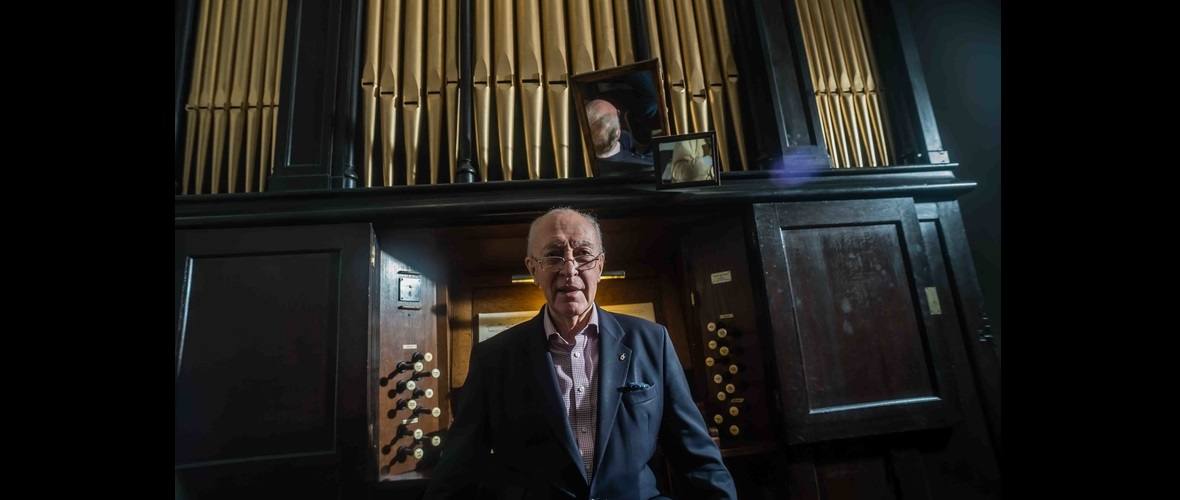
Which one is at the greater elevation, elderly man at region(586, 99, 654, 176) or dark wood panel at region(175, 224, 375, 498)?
elderly man at region(586, 99, 654, 176)

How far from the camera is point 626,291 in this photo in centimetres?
330

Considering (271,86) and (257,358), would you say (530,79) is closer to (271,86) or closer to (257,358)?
(271,86)

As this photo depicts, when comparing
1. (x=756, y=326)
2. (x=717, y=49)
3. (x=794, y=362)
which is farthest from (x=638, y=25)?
(x=794, y=362)

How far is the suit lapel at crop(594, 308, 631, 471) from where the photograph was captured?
174 centimetres

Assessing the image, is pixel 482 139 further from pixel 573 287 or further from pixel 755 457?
pixel 755 457

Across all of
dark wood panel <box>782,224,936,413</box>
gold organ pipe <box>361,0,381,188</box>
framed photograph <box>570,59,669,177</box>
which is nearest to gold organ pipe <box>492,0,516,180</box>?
framed photograph <box>570,59,669,177</box>

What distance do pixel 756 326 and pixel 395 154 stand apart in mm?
2401

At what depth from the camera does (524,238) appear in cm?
290

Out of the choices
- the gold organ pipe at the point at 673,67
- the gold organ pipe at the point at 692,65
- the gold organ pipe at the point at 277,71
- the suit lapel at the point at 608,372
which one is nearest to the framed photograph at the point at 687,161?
the gold organ pipe at the point at 673,67

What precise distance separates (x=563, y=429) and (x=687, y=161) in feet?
5.19

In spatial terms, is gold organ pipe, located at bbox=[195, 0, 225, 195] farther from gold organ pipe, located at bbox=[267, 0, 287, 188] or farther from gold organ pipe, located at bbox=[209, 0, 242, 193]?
gold organ pipe, located at bbox=[267, 0, 287, 188]

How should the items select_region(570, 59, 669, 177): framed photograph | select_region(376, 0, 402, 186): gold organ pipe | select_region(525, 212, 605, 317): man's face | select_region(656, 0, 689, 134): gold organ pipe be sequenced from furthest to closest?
select_region(656, 0, 689, 134): gold organ pipe → select_region(376, 0, 402, 186): gold organ pipe → select_region(570, 59, 669, 177): framed photograph → select_region(525, 212, 605, 317): man's face

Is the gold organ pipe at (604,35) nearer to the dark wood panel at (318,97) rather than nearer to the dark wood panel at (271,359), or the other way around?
the dark wood panel at (318,97)

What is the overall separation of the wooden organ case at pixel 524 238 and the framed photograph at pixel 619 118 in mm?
156
